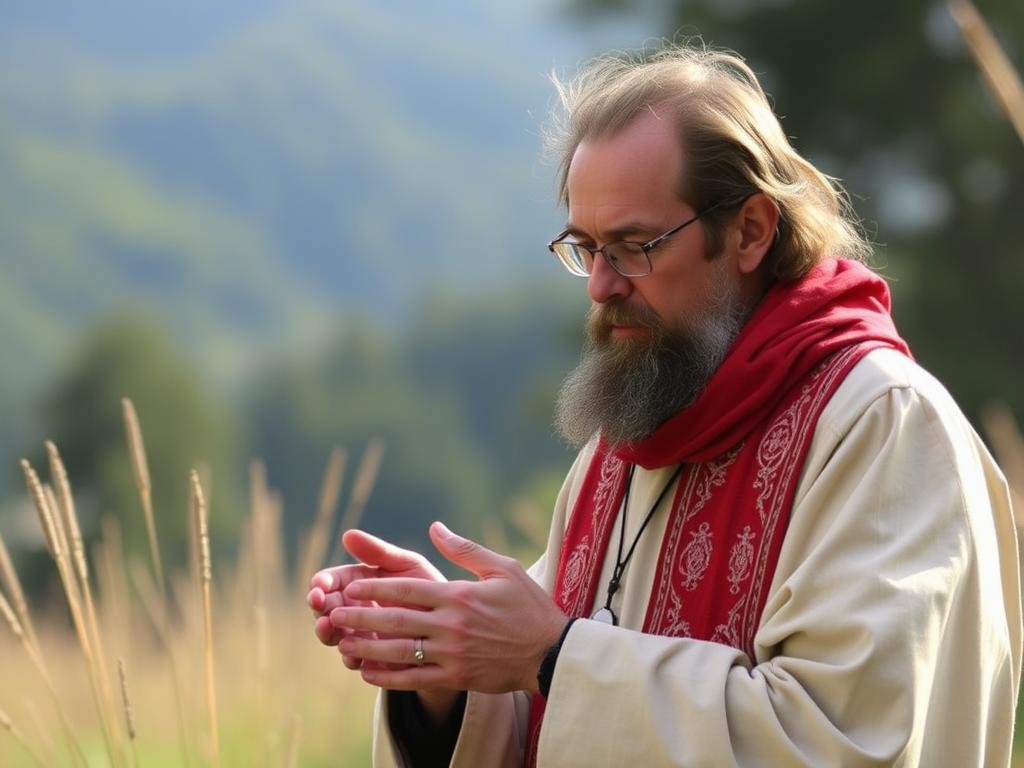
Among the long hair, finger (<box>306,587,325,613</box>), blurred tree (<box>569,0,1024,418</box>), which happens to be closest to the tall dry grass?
finger (<box>306,587,325,613</box>)

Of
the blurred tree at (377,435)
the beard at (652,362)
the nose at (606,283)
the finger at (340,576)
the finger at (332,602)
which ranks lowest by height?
the blurred tree at (377,435)

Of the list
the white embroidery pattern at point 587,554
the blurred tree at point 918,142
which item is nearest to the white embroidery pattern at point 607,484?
the white embroidery pattern at point 587,554

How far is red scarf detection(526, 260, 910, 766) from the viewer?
2449 mm

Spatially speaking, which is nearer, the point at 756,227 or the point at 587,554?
the point at 756,227

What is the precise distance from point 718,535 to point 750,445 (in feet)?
0.53

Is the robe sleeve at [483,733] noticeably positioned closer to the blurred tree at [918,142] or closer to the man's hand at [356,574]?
the man's hand at [356,574]

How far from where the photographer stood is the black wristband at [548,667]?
7.73ft

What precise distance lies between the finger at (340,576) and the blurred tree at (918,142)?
10.4 meters

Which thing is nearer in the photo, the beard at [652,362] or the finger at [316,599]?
the finger at [316,599]

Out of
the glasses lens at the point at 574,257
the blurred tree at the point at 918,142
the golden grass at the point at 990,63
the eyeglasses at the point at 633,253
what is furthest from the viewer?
the blurred tree at the point at 918,142

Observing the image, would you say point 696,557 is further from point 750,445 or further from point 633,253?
point 633,253

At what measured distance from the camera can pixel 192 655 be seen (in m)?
3.93

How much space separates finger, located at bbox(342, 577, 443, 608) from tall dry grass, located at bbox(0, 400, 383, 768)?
0.96ft

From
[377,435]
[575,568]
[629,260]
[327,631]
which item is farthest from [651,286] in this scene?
[377,435]
